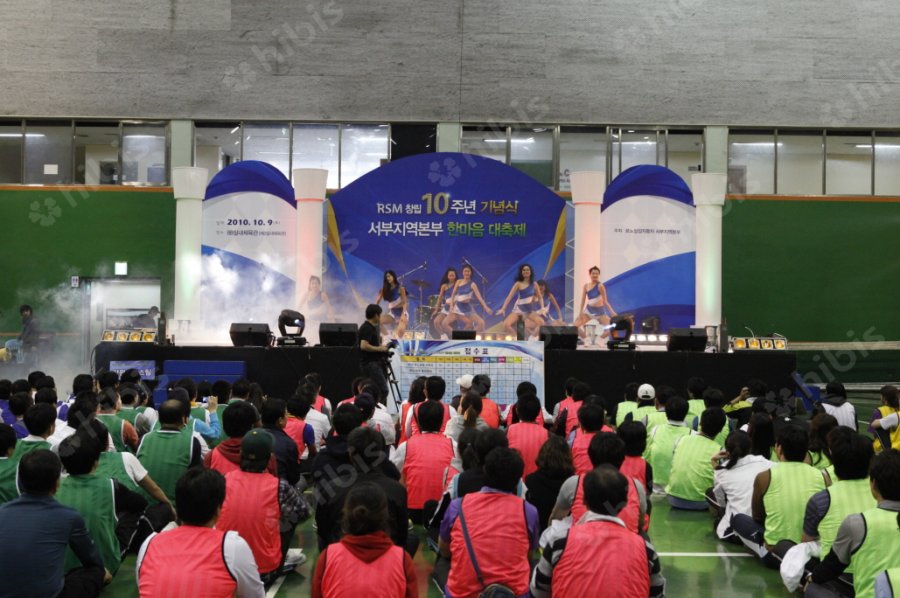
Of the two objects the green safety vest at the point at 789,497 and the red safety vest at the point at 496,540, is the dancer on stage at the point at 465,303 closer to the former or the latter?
the green safety vest at the point at 789,497

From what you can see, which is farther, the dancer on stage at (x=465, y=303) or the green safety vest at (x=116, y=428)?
the dancer on stage at (x=465, y=303)

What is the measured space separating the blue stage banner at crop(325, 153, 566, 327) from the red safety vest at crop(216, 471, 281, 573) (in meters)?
10.1

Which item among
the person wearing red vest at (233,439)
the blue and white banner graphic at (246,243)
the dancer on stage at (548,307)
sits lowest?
the person wearing red vest at (233,439)

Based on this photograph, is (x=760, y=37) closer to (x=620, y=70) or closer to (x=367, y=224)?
(x=620, y=70)

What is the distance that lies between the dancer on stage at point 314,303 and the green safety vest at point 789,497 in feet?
32.3

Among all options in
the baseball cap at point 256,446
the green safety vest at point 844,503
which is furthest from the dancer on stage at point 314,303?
the green safety vest at point 844,503

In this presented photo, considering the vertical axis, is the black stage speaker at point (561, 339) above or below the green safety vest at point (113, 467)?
above

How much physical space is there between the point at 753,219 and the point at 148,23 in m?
12.6

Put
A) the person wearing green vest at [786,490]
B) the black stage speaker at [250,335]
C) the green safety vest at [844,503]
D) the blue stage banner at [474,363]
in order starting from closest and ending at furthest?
the green safety vest at [844,503]
the person wearing green vest at [786,490]
the blue stage banner at [474,363]
the black stage speaker at [250,335]

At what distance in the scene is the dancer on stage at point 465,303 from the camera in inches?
600

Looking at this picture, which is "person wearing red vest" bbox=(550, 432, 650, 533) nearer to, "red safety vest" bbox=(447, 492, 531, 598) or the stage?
"red safety vest" bbox=(447, 492, 531, 598)

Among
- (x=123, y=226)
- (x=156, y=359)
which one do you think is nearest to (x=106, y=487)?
(x=156, y=359)

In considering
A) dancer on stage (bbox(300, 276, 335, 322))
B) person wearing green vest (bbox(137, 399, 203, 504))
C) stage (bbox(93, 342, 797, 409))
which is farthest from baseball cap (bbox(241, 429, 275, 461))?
dancer on stage (bbox(300, 276, 335, 322))

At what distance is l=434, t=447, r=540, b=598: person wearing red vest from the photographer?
4285mm
